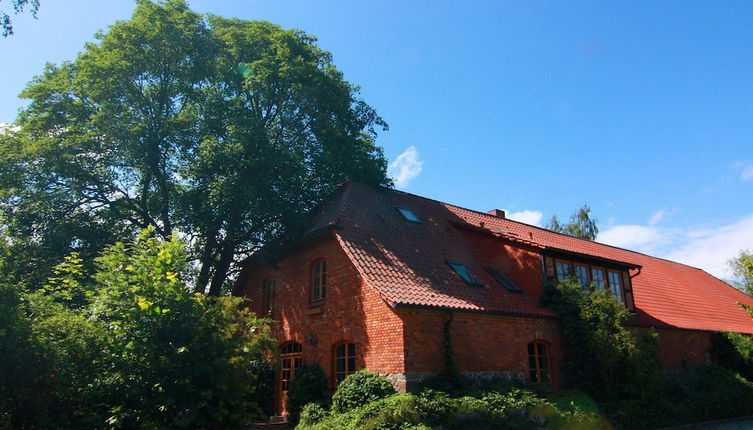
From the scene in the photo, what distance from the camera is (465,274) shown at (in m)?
16.6

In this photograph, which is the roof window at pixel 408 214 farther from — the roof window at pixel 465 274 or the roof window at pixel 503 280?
the roof window at pixel 503 280

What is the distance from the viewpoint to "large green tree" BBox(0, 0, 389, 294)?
1736 centimetres

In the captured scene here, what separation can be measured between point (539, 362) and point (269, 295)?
32.6 feet

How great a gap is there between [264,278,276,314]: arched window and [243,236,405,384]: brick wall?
0.56 feet

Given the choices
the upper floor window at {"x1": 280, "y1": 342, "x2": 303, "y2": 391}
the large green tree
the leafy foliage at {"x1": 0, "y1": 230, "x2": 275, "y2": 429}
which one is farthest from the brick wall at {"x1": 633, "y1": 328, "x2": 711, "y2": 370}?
the leafy foliage at {"x1": 0, "y1": 230, "x2": 275, "y2": 429}

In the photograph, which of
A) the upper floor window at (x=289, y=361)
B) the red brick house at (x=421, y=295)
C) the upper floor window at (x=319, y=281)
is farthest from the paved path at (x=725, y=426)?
the upper floor window at (x=289, y=361)

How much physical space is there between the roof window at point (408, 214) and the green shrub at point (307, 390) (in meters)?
6.52

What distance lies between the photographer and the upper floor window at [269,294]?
746 inches

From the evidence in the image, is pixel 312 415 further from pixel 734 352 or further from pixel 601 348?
pixel 734 352

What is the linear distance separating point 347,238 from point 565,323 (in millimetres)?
7437

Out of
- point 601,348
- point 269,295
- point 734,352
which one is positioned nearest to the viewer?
point 601,348

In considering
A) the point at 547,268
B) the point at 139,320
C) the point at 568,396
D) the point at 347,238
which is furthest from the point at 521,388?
the point at 139,320

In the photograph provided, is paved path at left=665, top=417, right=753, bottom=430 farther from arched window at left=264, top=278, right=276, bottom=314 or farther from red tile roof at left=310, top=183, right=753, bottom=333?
arched window at left=264, top=278, right=276, bottom=314

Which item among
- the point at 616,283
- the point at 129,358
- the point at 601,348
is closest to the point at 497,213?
the point at 616,283
